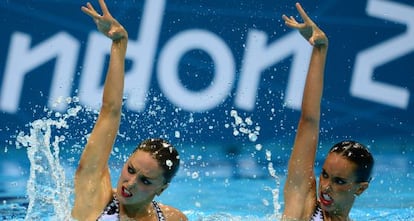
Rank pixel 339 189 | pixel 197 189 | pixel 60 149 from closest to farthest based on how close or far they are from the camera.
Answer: pixel 339 189, pixel 197 189, pixel 60 149

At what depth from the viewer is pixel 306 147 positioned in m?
3.68

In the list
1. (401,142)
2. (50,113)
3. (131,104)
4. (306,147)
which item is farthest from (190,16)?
(306,147)

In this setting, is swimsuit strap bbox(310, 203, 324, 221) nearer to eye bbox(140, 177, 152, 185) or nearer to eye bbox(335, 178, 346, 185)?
eye bbox(335, 178, 346, 185)

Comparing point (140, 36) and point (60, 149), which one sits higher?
point (140, 36)

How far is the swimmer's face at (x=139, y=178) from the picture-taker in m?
3.63

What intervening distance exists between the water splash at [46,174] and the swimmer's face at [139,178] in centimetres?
46

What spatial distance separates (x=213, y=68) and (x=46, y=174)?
1729 mm

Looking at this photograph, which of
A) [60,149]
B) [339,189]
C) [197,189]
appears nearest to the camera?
[339,189]

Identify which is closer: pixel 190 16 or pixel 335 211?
pixel 335 211

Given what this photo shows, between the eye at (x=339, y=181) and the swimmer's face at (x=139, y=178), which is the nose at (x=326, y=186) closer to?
the eye at (x=339, y=181)

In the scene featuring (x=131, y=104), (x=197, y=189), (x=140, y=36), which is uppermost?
(x=140, y=36)

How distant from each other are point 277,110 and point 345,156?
126 inches

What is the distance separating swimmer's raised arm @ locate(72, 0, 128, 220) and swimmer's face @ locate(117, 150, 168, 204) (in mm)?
103

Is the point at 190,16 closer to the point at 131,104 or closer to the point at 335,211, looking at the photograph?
the point at 131,104
